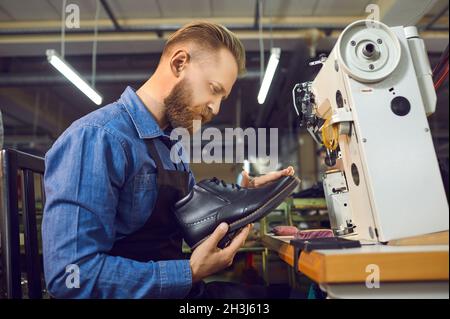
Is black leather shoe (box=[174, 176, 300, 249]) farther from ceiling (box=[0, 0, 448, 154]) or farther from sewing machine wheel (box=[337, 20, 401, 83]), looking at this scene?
ceiling (box=[0, 0, 448, 154])

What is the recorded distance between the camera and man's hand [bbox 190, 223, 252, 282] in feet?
2.87

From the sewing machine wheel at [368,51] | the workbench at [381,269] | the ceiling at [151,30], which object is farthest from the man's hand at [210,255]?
the ceiling at [151,30]

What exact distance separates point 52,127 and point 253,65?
202 inches

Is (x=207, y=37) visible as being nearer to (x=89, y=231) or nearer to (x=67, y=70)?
(x=89, y=231)

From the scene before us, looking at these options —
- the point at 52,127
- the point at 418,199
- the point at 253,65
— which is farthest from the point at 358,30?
the point at 52,127

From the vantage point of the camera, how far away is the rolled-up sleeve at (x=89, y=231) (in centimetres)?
76

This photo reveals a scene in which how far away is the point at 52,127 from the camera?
26.5 ft

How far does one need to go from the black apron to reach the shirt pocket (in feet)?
0.04

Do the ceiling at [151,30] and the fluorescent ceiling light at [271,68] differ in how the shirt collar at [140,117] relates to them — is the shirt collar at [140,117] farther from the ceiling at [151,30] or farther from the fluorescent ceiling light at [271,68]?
the ceiling at [151,30]

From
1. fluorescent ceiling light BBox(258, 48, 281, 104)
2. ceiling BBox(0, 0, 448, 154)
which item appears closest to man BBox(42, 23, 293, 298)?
fluorescent ceiling light BBox(258, 48, 281, 104)

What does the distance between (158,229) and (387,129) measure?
0.65m

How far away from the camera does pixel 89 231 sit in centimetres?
79

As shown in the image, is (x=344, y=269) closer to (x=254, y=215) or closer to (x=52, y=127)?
(x=254, y=215)

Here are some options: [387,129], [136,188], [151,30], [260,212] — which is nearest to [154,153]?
[136,188]
